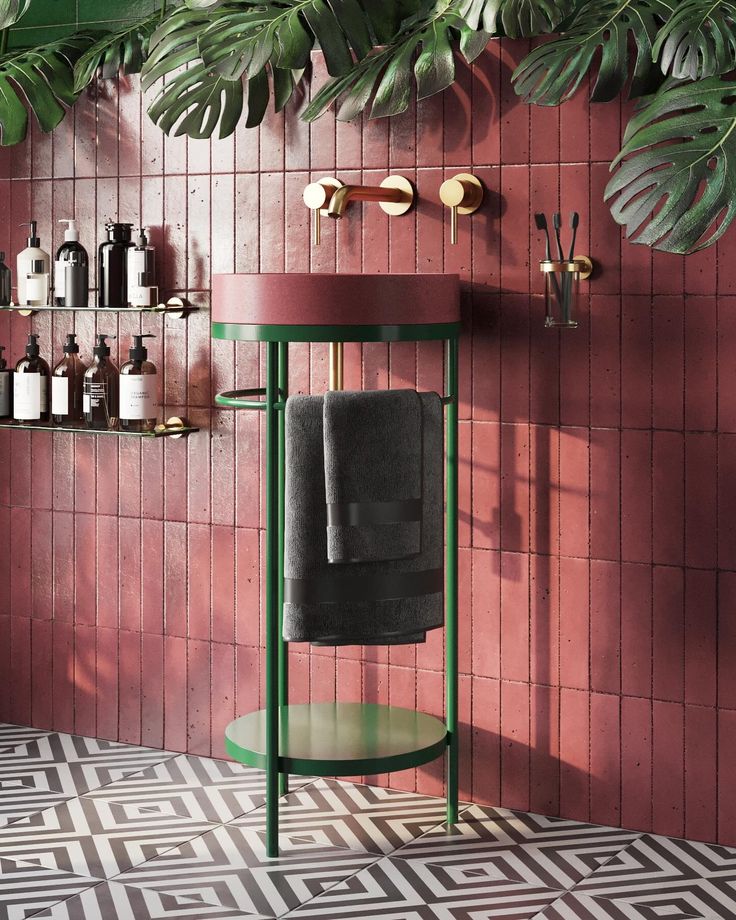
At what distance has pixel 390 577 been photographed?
2863mm

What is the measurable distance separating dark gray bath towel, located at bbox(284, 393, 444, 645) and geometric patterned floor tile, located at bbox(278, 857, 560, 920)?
0.50 metres

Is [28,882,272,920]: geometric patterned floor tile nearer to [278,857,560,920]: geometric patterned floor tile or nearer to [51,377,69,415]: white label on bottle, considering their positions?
[278,857,560,920]: geometric patterned floor tile

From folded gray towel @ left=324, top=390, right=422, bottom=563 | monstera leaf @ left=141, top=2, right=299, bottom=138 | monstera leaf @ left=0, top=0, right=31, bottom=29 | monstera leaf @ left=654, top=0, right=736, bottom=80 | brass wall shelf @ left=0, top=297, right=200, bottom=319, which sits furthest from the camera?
brass wall shelf @ left=0, top=297, right=200, bottom=319

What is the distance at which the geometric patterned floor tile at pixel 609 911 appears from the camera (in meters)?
2.63

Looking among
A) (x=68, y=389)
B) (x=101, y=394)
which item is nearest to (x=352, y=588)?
(x=101, y=394)

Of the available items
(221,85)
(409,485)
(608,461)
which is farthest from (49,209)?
(608,461)

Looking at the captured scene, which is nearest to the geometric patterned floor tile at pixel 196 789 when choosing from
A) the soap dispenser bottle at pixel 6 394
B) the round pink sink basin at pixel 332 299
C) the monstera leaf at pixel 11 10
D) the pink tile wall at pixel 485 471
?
the pink tile wall at pixel 485 471

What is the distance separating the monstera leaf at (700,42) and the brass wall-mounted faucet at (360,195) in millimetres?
744

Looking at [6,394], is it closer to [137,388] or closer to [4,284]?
[4,284]

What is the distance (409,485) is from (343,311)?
15.7 inches

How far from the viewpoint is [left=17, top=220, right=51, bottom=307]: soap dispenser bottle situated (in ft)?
11.6

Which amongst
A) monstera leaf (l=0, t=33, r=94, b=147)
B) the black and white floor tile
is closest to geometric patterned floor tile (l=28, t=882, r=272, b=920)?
the black and white floor tile

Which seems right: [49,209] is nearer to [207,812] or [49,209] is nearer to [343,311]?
[343,311]

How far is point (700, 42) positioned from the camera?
8.39 feet
